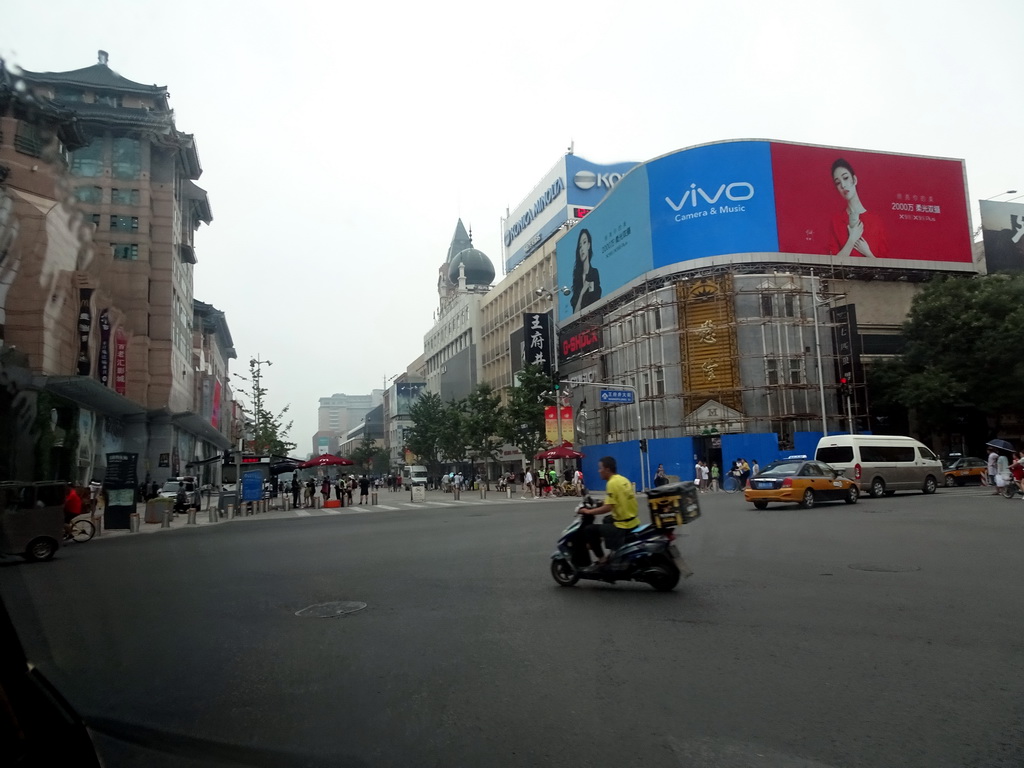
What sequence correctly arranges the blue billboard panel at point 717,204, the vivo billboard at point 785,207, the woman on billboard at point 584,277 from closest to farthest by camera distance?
the blue billboard panel at point 717,204, the vivo billboard at point 785,207, the woman on billboard at point 584,277

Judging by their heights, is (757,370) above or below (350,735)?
above

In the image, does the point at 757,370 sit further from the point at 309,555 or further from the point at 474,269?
the point at 474,269

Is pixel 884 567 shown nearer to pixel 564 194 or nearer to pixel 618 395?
pixel 618 395

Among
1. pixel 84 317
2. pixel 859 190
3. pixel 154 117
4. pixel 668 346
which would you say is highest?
pixel 859 190

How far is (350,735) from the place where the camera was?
418 centimetres

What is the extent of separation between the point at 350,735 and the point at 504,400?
71009mm

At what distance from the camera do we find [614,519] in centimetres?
898

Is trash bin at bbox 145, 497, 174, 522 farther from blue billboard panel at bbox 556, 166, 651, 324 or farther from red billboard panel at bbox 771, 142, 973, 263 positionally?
red billboard panel at bbox 771, 142, 973, 263

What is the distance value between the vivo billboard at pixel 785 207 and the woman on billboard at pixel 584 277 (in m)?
2.18

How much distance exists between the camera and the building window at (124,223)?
4.06 metres

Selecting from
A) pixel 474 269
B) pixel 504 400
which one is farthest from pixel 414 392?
pixel 504 400

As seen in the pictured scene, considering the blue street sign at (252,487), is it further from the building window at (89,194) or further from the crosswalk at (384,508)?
the building window at (89,194)

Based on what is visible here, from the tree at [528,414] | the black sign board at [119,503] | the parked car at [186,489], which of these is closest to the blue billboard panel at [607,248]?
the tree at [528,414]

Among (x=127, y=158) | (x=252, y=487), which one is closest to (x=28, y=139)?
(x=127, y=158)
